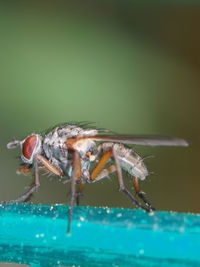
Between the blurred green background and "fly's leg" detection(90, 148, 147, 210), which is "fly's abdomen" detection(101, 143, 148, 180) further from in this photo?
the blurred green background

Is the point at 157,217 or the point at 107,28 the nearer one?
the point at 157,217

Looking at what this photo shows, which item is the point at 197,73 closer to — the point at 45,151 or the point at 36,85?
the point at 36,85

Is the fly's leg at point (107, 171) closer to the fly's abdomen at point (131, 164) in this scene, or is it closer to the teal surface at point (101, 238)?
the fly's abdomen at point (131, 164)

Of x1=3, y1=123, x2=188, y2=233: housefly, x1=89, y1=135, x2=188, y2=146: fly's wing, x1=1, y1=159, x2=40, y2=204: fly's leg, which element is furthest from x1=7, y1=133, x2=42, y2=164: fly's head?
x1=89, y1=135, x2=188, y2=146: fly's wing

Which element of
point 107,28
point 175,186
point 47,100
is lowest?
point 175,186

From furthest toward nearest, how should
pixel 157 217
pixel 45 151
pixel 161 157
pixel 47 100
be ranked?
pixel 161 157 < pixel 47 100 < pixel 45 151 < pixel 157 217

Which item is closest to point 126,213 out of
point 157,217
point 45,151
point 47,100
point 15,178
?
point 157,217

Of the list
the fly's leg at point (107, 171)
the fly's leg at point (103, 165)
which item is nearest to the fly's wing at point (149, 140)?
the fly's leg at point (103, 165)

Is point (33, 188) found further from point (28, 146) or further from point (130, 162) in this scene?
point (130, 162)
